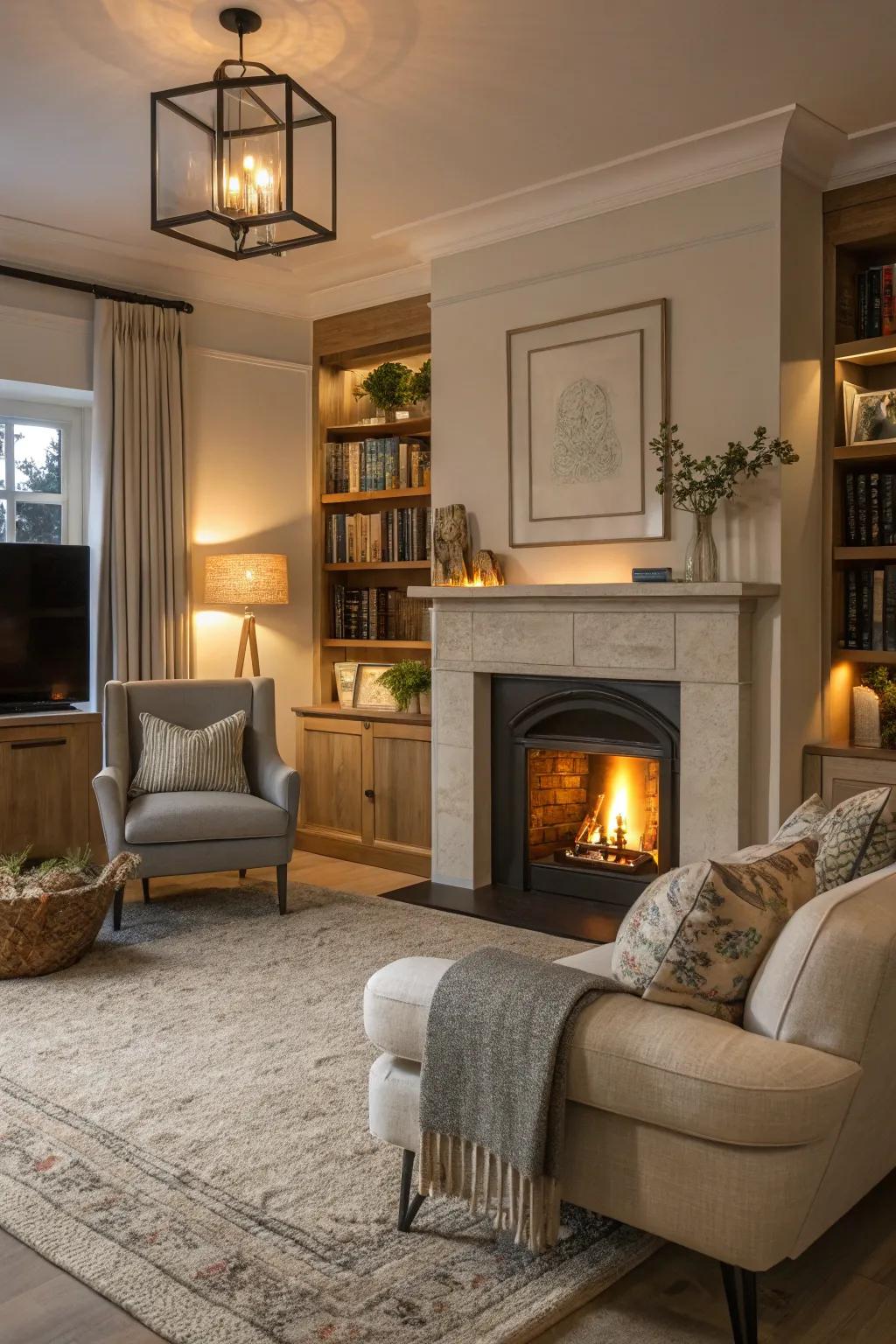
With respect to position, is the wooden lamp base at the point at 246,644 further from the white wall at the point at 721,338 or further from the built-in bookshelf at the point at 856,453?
the built-in bookshelf at the point at 856,453

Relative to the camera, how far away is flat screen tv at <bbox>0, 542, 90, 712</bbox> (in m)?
5.02

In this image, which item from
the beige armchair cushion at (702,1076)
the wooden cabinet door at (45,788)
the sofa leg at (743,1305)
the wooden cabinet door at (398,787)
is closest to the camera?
the beige armchair cushion at (702,1076)

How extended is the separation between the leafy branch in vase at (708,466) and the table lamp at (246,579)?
1975 millimetres

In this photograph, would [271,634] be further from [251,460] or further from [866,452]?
[866,452]

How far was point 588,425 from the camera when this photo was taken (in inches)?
180

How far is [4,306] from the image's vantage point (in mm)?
4965

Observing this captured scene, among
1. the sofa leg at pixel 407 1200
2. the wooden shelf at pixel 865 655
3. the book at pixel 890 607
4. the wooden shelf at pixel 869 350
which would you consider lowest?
the sofa leg at pixel 407 1200

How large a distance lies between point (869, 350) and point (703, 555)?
0.98m

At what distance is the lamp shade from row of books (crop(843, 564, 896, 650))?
8.51 ft

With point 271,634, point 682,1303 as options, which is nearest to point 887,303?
point 271,634

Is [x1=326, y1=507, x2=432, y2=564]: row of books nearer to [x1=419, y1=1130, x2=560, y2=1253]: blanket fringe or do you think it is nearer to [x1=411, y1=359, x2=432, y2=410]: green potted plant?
[x1=411, y1=359, x2=432, y2=410]: green potted plant

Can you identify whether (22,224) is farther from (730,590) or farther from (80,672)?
(730,590)

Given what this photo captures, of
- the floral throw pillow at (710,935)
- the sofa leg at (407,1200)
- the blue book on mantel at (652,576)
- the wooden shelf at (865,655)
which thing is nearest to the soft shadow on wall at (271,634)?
the blue book on mantel at (652,576)

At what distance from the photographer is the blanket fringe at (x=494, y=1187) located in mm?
1913
